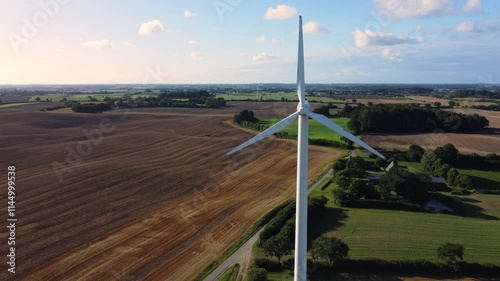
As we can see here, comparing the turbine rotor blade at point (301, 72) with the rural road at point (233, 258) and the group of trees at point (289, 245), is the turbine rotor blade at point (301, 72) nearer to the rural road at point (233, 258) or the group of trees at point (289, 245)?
the group of trees at point (289, 245)

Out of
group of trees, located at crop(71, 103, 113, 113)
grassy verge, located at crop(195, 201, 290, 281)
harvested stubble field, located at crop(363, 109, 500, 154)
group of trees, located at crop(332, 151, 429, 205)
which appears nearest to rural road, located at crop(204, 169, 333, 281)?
grassy verge, located at crop(195, 201, 290, 281)

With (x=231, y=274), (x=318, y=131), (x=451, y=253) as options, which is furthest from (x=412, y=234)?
(x=318, y=131)

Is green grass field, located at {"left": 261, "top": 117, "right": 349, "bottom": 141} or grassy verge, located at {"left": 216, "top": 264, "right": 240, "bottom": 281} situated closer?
grassy verge, located at {"left": 216, "top": 264, "right": 240, "bottom": 281}

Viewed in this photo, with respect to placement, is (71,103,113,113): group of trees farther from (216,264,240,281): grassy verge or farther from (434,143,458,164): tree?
(216,264,240,281): grassy verge

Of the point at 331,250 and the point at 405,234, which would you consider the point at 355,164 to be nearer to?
the point at 405,234

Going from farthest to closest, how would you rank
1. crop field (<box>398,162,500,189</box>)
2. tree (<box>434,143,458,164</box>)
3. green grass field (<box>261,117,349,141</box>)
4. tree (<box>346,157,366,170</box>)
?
green grass field (<box>261,117,349,141</box>)
tree (<box>434,143,458,164</box>)
tree (<box>346,157,366,170</box>)
crop field (<box>398,162,500,189</box>)
